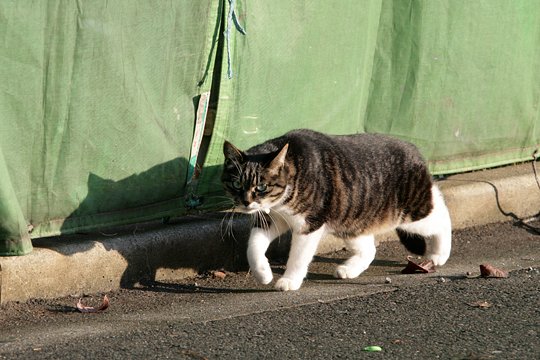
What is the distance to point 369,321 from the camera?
16.5ft

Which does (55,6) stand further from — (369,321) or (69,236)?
(369,321)

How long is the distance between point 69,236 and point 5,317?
2.71 feet

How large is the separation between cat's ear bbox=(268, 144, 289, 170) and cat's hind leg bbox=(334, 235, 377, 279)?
0.84 metres

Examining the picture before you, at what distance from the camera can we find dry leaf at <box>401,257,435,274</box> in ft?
20.7

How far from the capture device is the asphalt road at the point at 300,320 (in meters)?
4.51

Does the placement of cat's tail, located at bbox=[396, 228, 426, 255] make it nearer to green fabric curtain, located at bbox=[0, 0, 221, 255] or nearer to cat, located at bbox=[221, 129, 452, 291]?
cat, located at bbox=[221, 129, 452, 291]

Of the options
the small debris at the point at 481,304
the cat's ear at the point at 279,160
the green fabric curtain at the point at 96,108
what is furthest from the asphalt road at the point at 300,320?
the cat's ear at the point at 279,160

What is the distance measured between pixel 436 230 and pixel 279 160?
4.49 ft

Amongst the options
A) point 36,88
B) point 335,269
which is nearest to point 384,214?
point 335,269

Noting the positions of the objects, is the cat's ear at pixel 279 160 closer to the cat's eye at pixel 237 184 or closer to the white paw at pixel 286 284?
the cat's eye at pixel 237 184

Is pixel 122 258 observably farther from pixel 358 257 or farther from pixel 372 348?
pixel 372 348

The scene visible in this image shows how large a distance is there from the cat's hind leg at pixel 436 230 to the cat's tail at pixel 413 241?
0.02 m

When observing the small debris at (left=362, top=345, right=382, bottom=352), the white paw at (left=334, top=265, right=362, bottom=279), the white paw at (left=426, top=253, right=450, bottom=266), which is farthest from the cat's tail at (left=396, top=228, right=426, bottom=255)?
the small debris at (left=362, top=345, right=382, bottom=352)

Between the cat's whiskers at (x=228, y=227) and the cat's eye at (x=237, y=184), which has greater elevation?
the cat's eye at (x=237, y=184)
